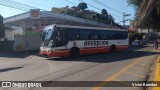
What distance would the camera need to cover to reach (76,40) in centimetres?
2639

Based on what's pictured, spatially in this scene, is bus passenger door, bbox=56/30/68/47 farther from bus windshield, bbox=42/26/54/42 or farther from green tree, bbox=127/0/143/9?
green tree, bbox=127/0/143/9

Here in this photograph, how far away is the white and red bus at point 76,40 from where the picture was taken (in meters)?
24.1

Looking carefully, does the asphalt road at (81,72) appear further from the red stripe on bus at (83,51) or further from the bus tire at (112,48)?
the bus tire at (112,48)

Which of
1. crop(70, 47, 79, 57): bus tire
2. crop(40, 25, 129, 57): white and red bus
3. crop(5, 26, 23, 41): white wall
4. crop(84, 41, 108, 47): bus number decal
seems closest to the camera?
crop(40, 25, 129, 57): white and red bus

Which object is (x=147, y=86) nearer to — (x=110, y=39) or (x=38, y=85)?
(x=38, y=85)

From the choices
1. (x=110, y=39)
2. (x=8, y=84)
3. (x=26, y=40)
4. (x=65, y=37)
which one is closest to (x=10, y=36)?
(x=26, y=40)

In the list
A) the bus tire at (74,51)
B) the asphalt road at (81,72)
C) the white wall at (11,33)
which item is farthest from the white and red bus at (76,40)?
the white wall at (11,33)

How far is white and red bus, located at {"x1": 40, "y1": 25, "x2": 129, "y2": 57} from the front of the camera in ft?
79.0

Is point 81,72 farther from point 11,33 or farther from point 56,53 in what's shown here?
point 11,33

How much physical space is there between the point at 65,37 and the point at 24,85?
13.4 metres

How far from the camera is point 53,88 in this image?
10852 millimetres

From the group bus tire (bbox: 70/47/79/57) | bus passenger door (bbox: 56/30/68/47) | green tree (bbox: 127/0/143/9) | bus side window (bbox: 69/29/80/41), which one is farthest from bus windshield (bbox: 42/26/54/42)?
green tree (bbox: 127/0/143/9)

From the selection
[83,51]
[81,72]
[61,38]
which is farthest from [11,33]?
[81,72]

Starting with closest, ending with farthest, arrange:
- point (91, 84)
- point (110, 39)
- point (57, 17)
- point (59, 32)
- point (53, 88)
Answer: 1. point (53, 88)
2. point (91, 84)
3. point (59, 32)
4. point (110, 39)
5. point (57, 17)
